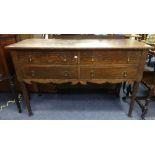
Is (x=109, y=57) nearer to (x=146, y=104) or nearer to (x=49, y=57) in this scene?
(x=49, y=57)

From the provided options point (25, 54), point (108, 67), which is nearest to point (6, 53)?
point (25, 54)

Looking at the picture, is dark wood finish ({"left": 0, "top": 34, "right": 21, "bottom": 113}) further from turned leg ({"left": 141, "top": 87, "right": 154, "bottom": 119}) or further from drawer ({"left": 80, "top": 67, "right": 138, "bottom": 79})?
→ turned leg ({"left": 141, "top": 87, "right": 154, "bottom": 119})

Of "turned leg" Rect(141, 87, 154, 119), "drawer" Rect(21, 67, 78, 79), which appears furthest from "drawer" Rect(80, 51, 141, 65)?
"turned leg" Rect(141, 87, 154, 119)

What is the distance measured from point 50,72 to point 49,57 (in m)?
0.16

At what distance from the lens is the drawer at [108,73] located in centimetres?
149

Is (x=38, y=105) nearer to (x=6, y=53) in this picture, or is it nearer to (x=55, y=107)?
(x=55, y=107)

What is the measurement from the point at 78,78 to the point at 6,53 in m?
0.89

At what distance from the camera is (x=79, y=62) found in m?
1.46

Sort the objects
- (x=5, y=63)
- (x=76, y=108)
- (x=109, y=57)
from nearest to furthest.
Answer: (x=109, y=57) → (x=5, y=63) → (x=76, y=108)

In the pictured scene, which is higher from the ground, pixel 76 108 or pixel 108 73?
pixel 108 73

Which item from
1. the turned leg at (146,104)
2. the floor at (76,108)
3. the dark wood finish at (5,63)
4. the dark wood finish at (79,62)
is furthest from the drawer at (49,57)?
the turned leg at (146,104)

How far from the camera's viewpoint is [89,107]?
78.3 inches

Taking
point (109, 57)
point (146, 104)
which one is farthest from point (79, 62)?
point (146, 104)

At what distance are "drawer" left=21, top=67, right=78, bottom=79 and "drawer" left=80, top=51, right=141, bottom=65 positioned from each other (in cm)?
15
